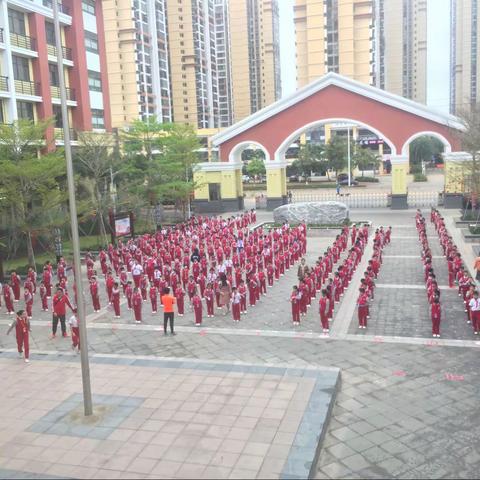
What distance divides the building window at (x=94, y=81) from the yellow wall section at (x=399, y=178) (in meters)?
19.6

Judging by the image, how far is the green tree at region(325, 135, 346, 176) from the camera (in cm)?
6128

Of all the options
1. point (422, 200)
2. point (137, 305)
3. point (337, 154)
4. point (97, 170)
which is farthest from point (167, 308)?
point (337, 154)

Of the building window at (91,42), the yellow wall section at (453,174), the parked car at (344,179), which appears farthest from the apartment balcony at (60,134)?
the parked car at (344,179)

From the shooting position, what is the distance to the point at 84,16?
33.0 m

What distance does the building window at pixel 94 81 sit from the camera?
33781 millimetres

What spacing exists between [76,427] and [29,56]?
25.5 m

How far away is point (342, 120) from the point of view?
3591 cm

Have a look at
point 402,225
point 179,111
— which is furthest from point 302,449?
point 179,111

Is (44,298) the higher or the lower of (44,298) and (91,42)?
the lower

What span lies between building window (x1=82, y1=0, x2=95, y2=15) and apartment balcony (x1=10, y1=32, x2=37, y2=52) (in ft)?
17.5

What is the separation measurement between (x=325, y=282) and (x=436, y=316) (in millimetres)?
5927

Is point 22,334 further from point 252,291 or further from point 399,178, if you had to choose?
point 399,178

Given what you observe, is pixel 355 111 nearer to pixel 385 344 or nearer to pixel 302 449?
pixel 385 344

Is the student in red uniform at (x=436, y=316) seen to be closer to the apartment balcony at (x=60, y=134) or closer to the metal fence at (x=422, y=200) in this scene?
the apartment balcony at (x=60, y=134)
